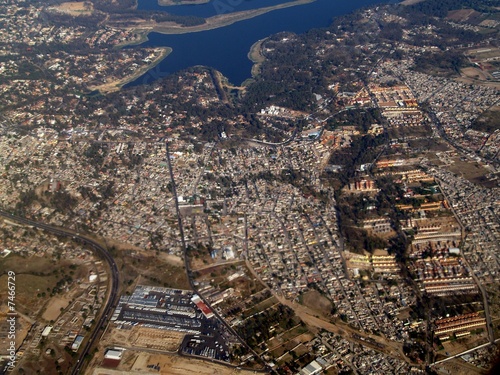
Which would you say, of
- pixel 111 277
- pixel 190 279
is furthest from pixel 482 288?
pixel 111 277

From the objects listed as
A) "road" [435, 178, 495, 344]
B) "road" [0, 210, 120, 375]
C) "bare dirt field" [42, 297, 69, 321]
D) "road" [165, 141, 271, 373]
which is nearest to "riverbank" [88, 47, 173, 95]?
"road" [165, 141, 271, 373]

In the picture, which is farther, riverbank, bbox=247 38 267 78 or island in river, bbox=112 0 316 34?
island in river, bbox=112 0 316 34

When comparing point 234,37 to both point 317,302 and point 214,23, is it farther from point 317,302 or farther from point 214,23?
point 317,302

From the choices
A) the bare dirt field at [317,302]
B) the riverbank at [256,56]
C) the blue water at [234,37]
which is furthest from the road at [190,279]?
the blue water at [234,37]

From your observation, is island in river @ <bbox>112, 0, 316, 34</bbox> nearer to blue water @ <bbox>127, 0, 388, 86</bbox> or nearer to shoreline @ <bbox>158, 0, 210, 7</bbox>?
blue water @ <bbox>127, 0, 388, 86</bbox>

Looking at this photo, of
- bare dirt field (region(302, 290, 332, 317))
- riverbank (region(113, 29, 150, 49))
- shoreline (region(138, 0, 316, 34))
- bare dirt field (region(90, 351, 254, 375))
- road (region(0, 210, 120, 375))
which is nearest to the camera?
bare dirt field (region(90, 351, 254, 375))

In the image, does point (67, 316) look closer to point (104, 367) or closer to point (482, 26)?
point (104, 367)
